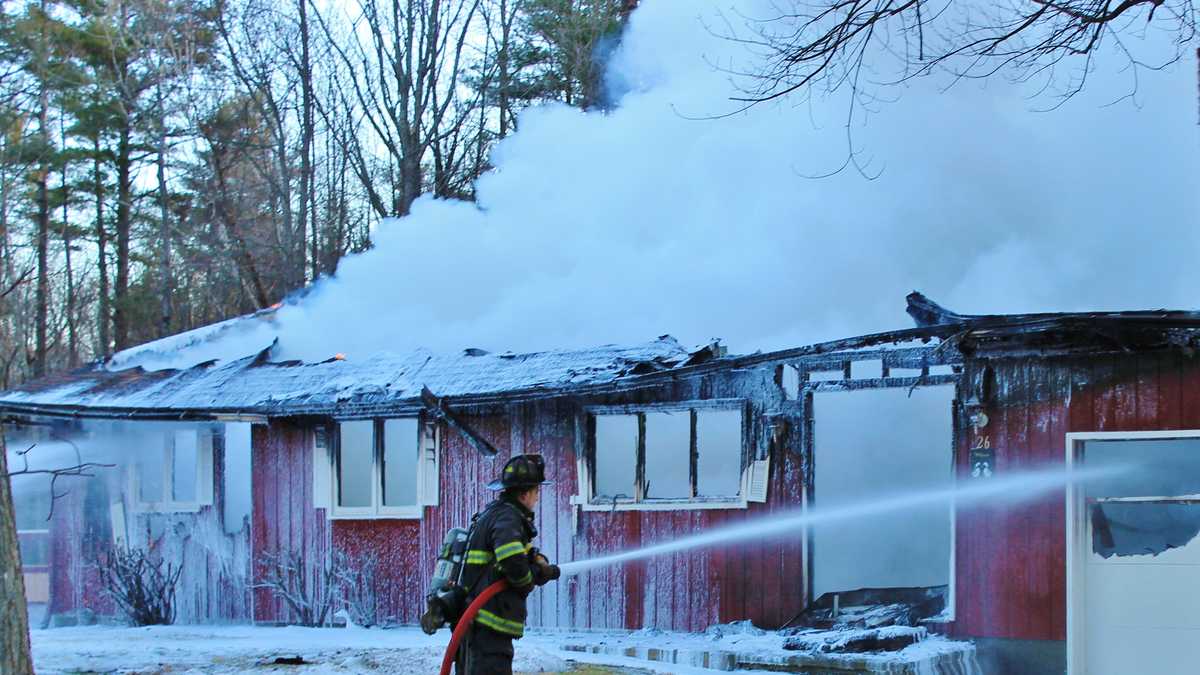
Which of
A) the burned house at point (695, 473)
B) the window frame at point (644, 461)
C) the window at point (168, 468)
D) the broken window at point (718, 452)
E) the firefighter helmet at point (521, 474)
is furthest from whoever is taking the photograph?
A: the window at point (168, 468)

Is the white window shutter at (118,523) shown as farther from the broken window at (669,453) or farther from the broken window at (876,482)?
the broken window at (876,482)

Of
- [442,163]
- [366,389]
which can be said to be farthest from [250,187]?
[366,389]

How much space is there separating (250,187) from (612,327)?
2222 centimetres

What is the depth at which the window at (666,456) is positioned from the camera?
11961mm

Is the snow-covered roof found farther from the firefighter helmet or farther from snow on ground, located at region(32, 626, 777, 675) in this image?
the firefighter helmet

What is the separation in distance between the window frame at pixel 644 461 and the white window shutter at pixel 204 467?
448cm

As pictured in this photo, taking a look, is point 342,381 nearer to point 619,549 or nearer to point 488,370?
point 488,370

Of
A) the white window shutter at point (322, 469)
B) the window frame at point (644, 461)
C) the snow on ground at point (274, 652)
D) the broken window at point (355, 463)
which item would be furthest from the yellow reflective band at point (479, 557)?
the white window shutter at point (322, 469)

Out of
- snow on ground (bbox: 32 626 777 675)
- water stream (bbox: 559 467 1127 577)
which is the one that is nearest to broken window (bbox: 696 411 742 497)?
water stream (bbox: 559 467 1127 577)

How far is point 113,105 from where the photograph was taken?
3162cm

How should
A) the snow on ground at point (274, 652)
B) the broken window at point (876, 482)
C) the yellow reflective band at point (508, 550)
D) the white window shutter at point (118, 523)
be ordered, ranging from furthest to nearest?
the white window shutter at point (118, 523) < the broken window at point (876, 482) < the snow on ground at point (274, 652) < the yellow reflective band at point (508, 550)

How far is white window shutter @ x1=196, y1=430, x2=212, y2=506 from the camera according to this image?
14664mm

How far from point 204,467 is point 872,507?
7437 mm

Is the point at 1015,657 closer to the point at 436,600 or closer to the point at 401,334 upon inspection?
the point at 436,600
